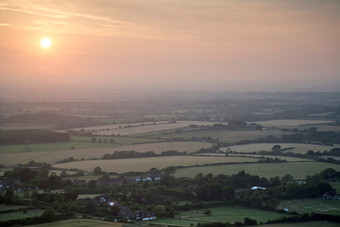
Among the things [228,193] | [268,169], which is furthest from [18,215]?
[268,169]

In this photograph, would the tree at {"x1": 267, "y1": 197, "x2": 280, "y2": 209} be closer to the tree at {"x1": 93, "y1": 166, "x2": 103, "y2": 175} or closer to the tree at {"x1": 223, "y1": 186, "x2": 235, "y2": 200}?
the tree at {"x1": 223, "y1": 186, "x2": 235, "y2": 200}

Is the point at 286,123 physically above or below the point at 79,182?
above

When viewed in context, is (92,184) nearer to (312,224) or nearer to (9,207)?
(9,207)

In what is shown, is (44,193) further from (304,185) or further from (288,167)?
(288,167)

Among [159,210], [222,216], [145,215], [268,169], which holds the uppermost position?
[268,169]

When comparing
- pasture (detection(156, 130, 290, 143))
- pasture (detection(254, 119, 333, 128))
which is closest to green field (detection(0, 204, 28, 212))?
pasture (detection(156, 130, 290, 143))

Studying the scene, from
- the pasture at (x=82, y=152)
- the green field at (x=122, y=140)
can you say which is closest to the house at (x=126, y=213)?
the pasture at (x=82, y=152)
